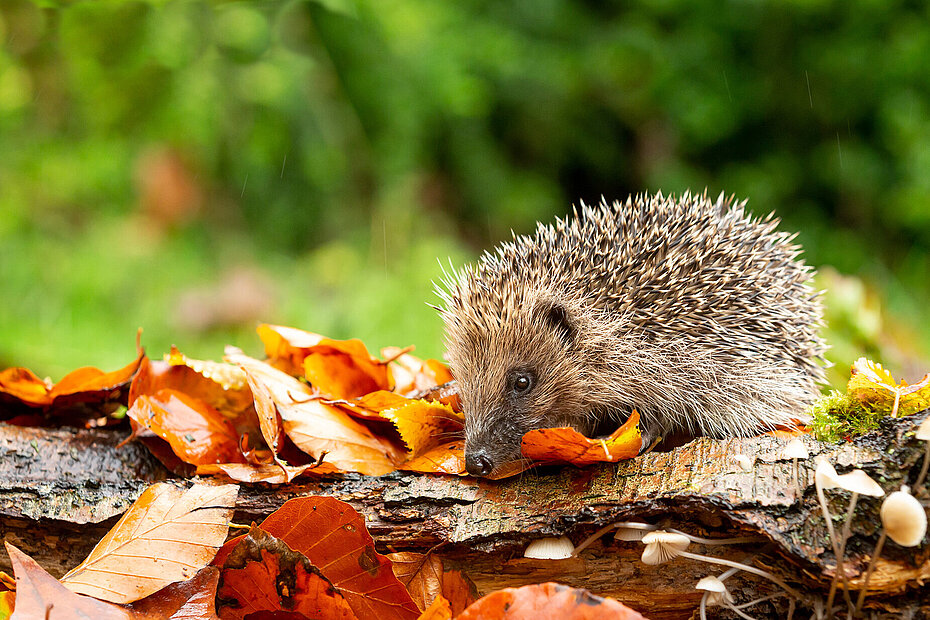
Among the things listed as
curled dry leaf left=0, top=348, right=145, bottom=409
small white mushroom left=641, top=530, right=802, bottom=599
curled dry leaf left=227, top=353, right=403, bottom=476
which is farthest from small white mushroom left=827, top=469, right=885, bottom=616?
curled dry leaf left=0, top=348, right=145, bottom=409

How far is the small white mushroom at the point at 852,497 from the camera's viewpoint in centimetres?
166

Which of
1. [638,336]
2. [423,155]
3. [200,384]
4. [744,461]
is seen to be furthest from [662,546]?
[423,155]

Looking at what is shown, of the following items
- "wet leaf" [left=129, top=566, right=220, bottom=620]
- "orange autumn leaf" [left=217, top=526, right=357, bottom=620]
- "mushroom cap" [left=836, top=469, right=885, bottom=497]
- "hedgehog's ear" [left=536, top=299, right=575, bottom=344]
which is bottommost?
"wet leaf" [left=129, top=566, right=220, bottom=620]

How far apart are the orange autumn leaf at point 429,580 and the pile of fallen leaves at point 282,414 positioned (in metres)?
0.28

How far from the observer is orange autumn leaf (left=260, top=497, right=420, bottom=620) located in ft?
5.95

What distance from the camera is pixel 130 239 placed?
22.7ft

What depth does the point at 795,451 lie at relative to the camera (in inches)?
73.3

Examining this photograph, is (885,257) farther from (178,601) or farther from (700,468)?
(178,601)

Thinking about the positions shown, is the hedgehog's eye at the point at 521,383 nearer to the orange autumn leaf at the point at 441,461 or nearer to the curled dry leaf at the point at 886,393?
the orange autumn leaf at the point at 441,461

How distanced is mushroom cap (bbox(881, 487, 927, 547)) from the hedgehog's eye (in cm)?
121

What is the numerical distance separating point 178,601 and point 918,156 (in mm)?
6819

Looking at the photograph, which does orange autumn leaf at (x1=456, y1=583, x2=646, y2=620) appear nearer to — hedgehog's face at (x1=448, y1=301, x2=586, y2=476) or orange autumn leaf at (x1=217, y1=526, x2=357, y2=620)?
orange autumn leaf at (x1=217, y1=526, x2=357, y2=620)

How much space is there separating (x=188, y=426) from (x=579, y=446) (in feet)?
3.73

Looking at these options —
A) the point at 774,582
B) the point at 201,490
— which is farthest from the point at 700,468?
the point at 201,490
